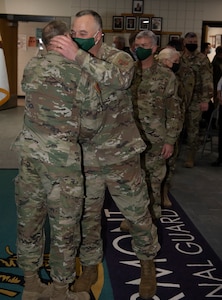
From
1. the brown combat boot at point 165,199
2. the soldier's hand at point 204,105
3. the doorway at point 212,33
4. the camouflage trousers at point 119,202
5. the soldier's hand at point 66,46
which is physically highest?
the doorway at point 212,33

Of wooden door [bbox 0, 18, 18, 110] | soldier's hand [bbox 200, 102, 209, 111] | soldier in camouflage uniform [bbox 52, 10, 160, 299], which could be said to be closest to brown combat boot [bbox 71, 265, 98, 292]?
soldier in camouflage uniform [bbox 52, 10, 160, 299]

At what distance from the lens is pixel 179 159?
237 inches

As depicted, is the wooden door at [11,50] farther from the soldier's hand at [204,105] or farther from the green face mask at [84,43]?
the green face mask at [84,43]

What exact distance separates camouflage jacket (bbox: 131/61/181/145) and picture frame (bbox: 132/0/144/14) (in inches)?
257

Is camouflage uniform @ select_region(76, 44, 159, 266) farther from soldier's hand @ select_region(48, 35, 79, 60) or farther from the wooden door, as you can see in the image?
the wooden door

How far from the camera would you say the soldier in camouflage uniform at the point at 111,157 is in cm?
197

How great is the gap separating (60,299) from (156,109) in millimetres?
1453

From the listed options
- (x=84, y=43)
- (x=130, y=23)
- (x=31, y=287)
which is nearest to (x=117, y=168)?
(x=84, y=43)

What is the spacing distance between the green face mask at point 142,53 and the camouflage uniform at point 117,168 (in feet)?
2.40

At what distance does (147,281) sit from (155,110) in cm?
117

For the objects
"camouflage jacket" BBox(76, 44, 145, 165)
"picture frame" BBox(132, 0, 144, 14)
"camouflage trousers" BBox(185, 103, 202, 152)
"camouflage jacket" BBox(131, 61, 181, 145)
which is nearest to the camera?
"camouflage jacket" BBox(76, 44, 145, 165)

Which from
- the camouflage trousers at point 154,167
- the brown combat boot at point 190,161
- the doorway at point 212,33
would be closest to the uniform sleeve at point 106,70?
the camouflage trousers at point 154,167

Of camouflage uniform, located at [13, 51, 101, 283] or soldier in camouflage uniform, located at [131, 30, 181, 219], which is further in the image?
soldier in camouflage uniform, located at [131, 30, 181, 219]

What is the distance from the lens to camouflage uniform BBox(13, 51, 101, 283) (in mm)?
1933
